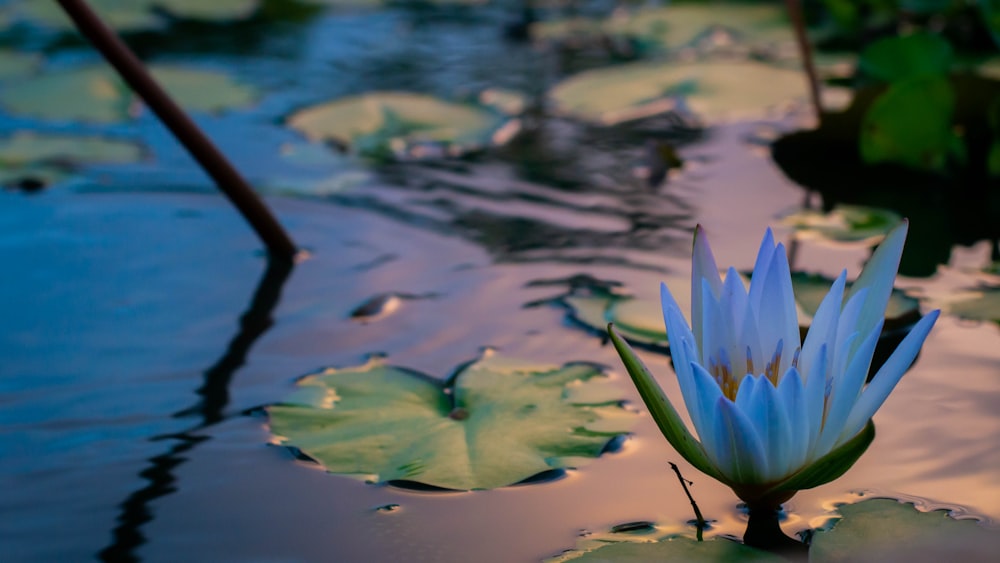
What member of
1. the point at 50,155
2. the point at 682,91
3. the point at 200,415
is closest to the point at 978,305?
the point at 200,415

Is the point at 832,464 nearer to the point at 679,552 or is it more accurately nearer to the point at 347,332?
the point at 679,552

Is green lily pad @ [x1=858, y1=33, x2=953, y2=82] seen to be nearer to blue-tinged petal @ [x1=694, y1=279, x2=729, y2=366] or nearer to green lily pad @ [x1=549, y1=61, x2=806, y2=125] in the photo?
green lily pad @ [x1=549, y1=61, x2=806, y2=125]

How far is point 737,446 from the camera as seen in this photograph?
878 millimetres

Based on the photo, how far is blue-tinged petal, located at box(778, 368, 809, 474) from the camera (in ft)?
2.78

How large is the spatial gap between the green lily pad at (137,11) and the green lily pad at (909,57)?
8.56 ft

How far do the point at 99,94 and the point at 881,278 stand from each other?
239cm

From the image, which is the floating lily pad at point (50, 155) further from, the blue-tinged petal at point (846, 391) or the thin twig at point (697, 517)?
the blue-tinged petal at point (846, 391)

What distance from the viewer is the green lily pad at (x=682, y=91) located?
2.54 meters

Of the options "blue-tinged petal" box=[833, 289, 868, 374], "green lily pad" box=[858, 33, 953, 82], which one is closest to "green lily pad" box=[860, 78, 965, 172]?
"green lily pad" box=[858, 33, 953, 82]

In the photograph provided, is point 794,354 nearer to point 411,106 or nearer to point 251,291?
point 251,291

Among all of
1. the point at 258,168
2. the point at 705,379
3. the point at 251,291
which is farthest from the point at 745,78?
the point at 705,379

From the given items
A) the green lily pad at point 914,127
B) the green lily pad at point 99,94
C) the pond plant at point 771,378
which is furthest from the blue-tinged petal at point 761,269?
the green lily pad at point 99,94

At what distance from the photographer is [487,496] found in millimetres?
1069

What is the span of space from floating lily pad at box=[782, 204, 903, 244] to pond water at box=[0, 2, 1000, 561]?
0.04 m
